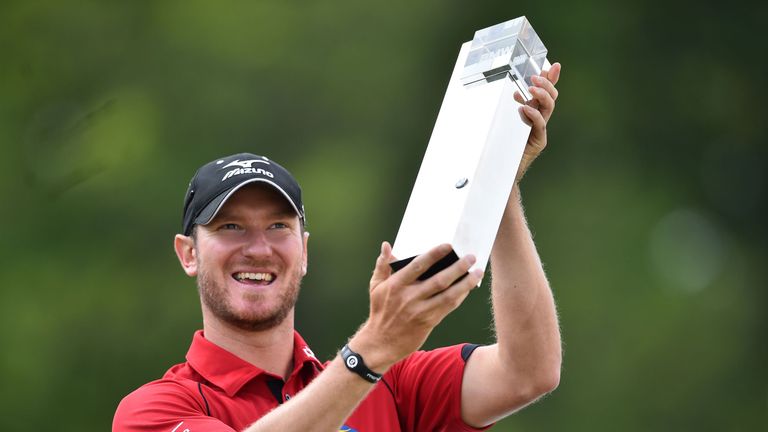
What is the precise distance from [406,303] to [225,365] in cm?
91

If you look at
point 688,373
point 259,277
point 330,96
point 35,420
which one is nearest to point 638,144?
point 688,373

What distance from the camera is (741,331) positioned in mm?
9656

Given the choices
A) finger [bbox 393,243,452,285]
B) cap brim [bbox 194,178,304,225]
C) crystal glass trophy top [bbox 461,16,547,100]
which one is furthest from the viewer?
cap brim [bbox 194,178,304,225]

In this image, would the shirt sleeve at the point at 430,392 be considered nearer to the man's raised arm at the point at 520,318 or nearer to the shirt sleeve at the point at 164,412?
the man's raised arm at the point at 520,318

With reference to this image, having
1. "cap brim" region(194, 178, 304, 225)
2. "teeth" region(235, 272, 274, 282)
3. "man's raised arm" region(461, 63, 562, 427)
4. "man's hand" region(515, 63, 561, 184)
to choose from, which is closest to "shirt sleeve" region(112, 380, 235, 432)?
"teeth" region(235, 272, 274, 282)

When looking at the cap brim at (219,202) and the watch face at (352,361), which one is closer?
the watch face at (352,361)

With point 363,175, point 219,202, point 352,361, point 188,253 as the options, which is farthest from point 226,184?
point 363,175

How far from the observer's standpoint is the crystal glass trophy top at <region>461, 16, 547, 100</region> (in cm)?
271

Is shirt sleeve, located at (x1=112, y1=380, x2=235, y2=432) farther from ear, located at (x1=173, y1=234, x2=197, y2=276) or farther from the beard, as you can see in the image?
ear, located at (x1=173, y1=234, x2=197, y2=276)

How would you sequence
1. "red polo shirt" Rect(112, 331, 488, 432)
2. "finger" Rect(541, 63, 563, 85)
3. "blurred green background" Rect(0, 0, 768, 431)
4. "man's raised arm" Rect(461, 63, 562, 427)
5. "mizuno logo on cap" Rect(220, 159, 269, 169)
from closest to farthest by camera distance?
1. "finger" Rect(541, 63, 563, 85)
2. "red polo shirt" Rect(112, 331, 488, 432)
3. "man's raised arm" Rect(461, 63, 562, 427)
4. "mizuno logo on cap" Rect(220, 159, 269, 169)
5. "blurred green background" Rect(0, 0, 768, 431)

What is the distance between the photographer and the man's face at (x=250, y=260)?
3311 millimetres

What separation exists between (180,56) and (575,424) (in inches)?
170

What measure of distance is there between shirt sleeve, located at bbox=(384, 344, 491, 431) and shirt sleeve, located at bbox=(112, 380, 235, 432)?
581 millimetres

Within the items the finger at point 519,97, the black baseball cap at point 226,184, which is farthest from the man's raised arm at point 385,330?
the black baseball cap at point 226,184
